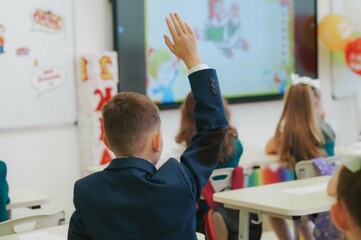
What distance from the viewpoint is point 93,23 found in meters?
4.78

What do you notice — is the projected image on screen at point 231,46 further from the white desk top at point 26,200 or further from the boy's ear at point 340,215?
the boy's ear at point 340,215

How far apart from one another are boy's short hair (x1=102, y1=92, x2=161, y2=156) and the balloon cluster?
4371mm

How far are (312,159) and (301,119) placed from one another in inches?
12.0

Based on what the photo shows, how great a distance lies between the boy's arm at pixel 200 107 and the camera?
184 centimetres

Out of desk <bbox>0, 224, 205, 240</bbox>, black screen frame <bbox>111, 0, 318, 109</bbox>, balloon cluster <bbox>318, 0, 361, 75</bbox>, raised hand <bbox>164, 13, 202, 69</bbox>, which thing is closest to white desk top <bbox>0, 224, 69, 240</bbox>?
desk <bbox>0, 224, 205, 240</bbox>

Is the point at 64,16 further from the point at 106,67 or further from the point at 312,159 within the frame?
the point at 312,159

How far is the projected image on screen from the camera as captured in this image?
5082 mm

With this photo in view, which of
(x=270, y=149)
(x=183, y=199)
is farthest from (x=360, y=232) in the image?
(x=270, y=149)


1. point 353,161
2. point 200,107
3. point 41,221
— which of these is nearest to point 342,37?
point 41,221

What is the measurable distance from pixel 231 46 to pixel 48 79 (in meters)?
1.80

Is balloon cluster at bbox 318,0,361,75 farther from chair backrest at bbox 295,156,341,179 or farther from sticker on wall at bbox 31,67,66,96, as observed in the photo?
sticker on wall at bbox 31,67,66,96

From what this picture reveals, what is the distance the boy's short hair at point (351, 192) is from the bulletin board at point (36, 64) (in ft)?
11.3

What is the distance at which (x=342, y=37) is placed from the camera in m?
5.98

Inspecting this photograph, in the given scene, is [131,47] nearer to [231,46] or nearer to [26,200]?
[231,46]
